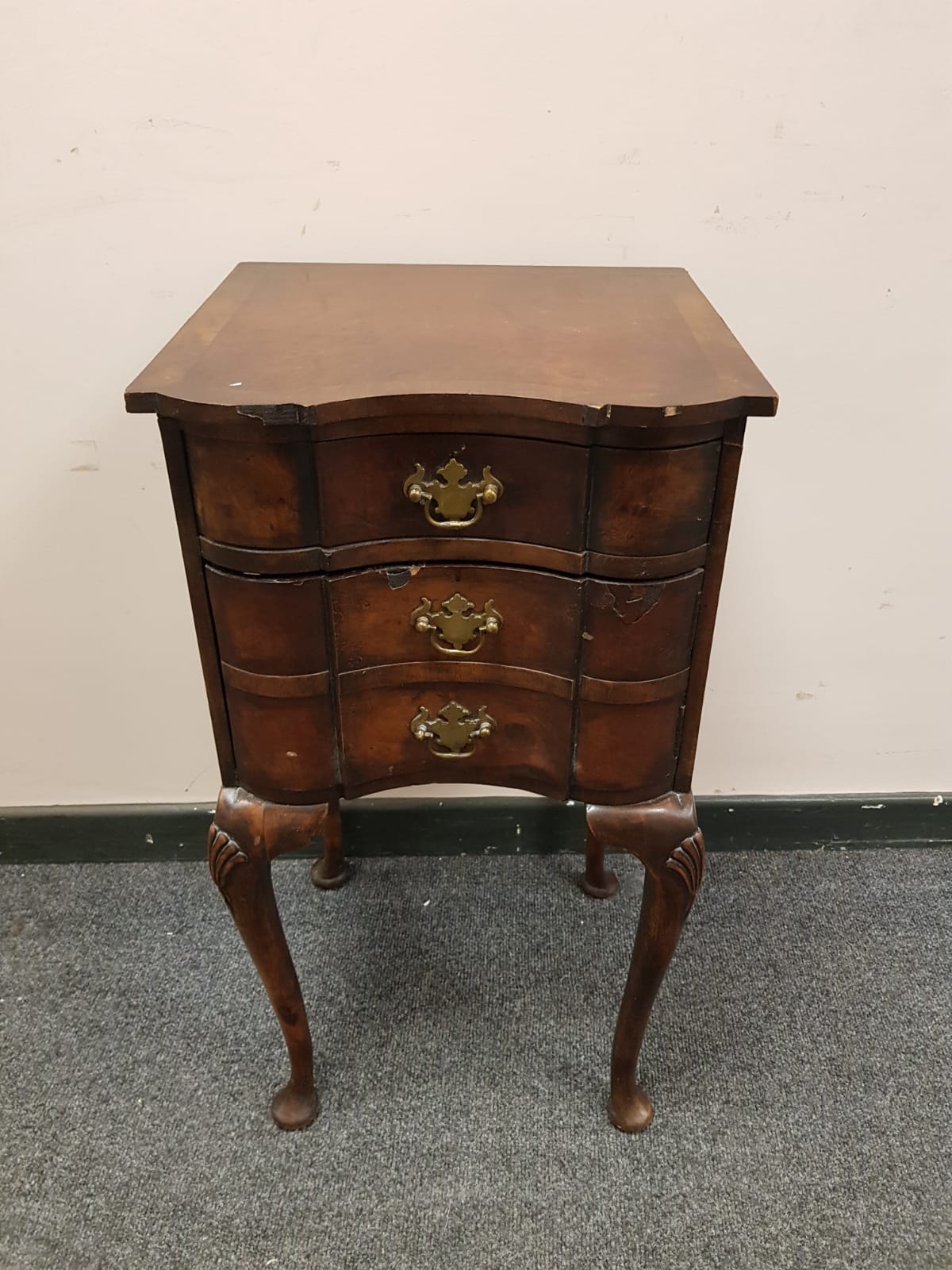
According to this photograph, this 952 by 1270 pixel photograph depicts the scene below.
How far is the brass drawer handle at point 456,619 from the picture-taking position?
0.87 m

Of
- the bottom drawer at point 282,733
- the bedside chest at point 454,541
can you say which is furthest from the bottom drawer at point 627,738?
the bottom drawer at point 282,733

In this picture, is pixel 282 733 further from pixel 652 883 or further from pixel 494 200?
pixel 494 200

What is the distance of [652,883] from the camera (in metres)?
1.01

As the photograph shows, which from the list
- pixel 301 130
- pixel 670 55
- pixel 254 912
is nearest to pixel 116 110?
pixel 301 130

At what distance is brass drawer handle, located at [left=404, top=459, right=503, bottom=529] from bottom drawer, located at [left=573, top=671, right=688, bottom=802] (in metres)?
0.20

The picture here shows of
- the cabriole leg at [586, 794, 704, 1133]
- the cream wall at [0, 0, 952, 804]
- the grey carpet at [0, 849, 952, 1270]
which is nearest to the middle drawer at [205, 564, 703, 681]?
the cabriole leg at [586, 794, 704, 1133]

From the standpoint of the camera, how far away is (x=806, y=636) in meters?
1.41

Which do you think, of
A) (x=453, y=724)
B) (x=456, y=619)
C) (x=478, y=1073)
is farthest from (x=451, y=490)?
(x=478, y=1073)

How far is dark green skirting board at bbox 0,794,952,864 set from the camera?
152 centimetres

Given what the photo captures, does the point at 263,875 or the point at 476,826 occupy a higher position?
the point at 263,875

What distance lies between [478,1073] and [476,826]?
40 centimetres

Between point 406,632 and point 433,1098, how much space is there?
2.15 feet

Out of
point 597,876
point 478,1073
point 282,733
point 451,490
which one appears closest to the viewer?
point 451,490

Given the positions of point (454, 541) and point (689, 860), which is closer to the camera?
point (454, 541)
